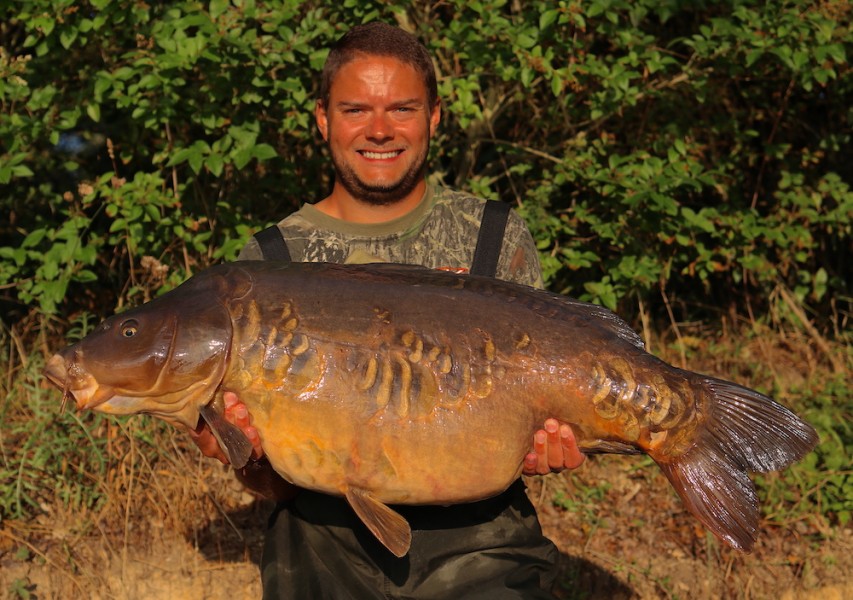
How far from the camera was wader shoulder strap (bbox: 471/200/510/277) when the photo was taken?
119 inches

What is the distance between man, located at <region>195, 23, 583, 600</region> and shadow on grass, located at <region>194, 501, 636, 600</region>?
4.92ft

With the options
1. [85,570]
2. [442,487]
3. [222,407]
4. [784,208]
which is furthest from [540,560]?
[784,208]

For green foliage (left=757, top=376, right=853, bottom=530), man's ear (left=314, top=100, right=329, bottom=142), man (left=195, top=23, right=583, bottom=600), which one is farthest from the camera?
green foliage (left=757, top=376, right=853, bottom=530)

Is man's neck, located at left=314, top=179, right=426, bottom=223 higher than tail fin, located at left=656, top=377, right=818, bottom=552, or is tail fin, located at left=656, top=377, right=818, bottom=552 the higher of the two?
man's neck, located at left=314, top=179, right=426, bottom=223

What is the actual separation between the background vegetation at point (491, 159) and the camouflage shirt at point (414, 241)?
1.16 m

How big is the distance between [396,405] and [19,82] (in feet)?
8.89

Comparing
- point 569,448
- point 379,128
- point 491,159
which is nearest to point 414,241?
point 379,128

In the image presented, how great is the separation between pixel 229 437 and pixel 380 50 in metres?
1.27

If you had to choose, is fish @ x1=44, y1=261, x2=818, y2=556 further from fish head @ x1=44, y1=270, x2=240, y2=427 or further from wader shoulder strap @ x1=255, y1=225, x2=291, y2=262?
wader shoulder strap @ x1=255, y1=225, x2=291, y2=262

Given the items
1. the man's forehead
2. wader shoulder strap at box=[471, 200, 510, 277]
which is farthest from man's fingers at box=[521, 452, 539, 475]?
the man's forehead

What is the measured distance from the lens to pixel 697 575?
14.3 ft

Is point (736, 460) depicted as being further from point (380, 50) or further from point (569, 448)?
point (380, 50)

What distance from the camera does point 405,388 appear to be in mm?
2410

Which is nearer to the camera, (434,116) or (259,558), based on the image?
(434,116)
